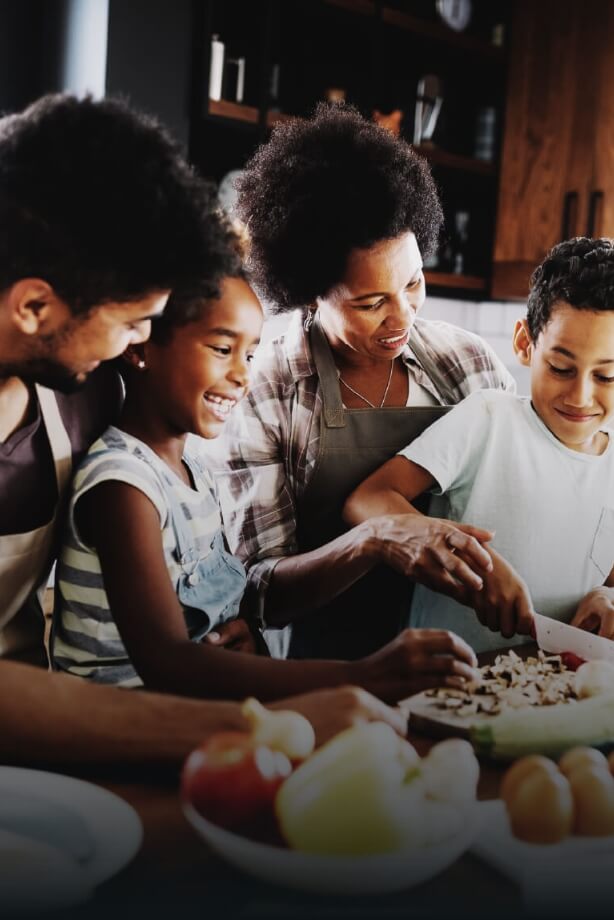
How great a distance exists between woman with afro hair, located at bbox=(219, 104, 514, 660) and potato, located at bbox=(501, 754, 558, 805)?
389mm

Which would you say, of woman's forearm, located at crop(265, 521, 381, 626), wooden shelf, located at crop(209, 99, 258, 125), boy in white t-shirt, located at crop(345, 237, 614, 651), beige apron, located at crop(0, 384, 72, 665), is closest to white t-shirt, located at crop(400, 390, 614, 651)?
boy in white t-shirt, located at crop(345, 237, 614, 651)

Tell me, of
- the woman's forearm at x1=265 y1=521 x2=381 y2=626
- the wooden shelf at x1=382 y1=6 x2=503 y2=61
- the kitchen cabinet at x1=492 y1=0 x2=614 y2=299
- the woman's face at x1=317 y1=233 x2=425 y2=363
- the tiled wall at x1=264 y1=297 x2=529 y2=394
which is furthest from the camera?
the tiled wall at x1=264 y1=297 x2=529 y2=394

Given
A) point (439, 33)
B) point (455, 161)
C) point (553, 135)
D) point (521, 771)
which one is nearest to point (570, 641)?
point (521, 771)

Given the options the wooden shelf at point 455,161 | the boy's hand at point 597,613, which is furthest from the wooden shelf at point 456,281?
the boy's hand at point 597,613

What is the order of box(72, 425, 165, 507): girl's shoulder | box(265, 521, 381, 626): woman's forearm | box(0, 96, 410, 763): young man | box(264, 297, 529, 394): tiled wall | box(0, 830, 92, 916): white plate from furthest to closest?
1. box(264, 297, 529, 394): tiled wall
2. box(265, 521, 381, 626): woman's forearm
3. box(72, 425, 165, 507): girl's shoulder
4. box(0, 96, 410, 763): young man
5. box(0, 830, 92, 916): white plate

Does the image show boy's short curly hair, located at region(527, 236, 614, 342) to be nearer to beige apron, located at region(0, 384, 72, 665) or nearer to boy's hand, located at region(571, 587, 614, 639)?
boy's hand, located at region(571, 587, 614, 639)

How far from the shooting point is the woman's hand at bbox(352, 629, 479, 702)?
1.79 ft

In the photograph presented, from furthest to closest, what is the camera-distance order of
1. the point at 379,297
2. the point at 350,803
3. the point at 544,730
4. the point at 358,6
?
the point at 358,6 → the point at 379,297 → the point at 544,730 → the point at 350,803

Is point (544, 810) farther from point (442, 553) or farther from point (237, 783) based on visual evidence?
point (442, 553)

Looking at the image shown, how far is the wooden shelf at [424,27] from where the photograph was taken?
1951 mm

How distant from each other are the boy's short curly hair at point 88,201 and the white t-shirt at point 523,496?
0.43m

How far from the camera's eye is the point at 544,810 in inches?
15.2

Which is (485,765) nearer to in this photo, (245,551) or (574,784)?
(574,784)

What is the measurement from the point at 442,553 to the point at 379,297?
31 cm
